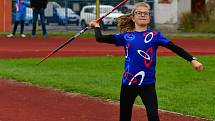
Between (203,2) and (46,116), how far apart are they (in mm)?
26256

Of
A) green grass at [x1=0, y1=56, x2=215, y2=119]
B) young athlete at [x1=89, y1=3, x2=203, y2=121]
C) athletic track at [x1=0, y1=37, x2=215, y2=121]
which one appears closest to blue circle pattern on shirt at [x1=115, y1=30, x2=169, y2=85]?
young athlete at [x1=89, y1=3, x2=203, y2=121]

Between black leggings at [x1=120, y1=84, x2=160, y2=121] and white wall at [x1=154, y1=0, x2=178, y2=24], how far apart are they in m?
25.1

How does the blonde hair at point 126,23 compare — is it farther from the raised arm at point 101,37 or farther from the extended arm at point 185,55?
the extended arm at point 185,55

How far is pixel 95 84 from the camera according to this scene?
12141 mm

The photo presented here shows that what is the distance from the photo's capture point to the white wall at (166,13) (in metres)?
32.0

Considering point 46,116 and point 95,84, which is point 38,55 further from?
point 46,116

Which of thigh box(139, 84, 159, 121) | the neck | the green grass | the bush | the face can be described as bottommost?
the green grass

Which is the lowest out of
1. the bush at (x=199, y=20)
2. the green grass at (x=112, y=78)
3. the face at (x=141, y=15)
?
the green grass at (x=112, y=78)

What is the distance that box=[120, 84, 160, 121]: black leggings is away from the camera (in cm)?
676

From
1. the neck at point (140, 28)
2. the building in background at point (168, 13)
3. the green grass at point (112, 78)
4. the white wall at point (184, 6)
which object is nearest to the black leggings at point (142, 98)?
the neck at point (140, 28)

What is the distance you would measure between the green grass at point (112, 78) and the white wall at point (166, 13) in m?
14.8

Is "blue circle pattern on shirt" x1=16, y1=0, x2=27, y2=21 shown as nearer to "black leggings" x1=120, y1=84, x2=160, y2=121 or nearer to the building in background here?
the building in background

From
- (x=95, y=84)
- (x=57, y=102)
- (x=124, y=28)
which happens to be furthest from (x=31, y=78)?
(x=124, y=28)

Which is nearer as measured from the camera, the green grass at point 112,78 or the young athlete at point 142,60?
the young athlete at point 142,60
